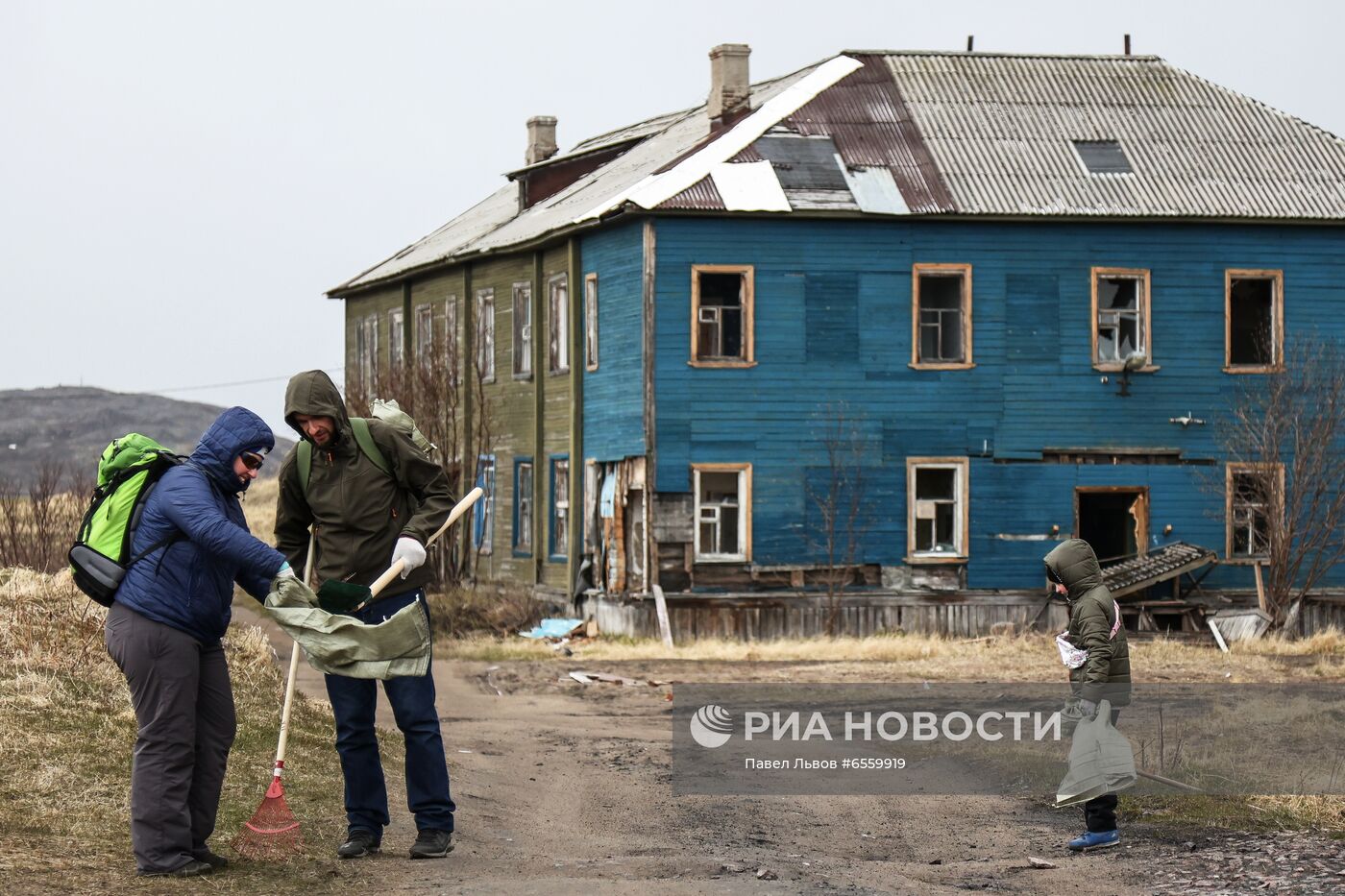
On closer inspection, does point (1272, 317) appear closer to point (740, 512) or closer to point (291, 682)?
point (740, 512)

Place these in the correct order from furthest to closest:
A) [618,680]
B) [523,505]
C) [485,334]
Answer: [485,334] < [523,505] < [618,680]

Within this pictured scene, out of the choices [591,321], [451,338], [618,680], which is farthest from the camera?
[451,338]

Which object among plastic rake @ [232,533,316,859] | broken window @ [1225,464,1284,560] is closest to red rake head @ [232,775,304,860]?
plastic rake @ [232,533,316,859]

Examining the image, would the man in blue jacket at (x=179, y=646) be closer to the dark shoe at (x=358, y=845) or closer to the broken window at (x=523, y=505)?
the dark shoe at (x=358, y=845)

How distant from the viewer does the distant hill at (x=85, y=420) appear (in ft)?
286

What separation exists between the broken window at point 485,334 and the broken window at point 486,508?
1506mm

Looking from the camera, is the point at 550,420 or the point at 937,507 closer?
the point at 937,507

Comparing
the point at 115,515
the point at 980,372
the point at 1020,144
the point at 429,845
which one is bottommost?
the point at 429,845

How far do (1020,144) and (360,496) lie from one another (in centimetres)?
2172

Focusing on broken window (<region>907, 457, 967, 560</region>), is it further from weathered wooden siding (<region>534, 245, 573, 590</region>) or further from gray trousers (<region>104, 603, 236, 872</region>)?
gray trousers (<region>104, 603, 236, 872</region>)

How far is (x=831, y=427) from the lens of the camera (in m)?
27.2

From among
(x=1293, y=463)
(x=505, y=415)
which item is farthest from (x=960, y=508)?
(x=505, y=415)

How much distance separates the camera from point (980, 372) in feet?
90.6

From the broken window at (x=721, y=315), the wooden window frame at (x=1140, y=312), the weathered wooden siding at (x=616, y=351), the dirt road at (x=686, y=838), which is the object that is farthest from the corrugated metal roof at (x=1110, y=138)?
the dirt road at (x=686, y=838)
